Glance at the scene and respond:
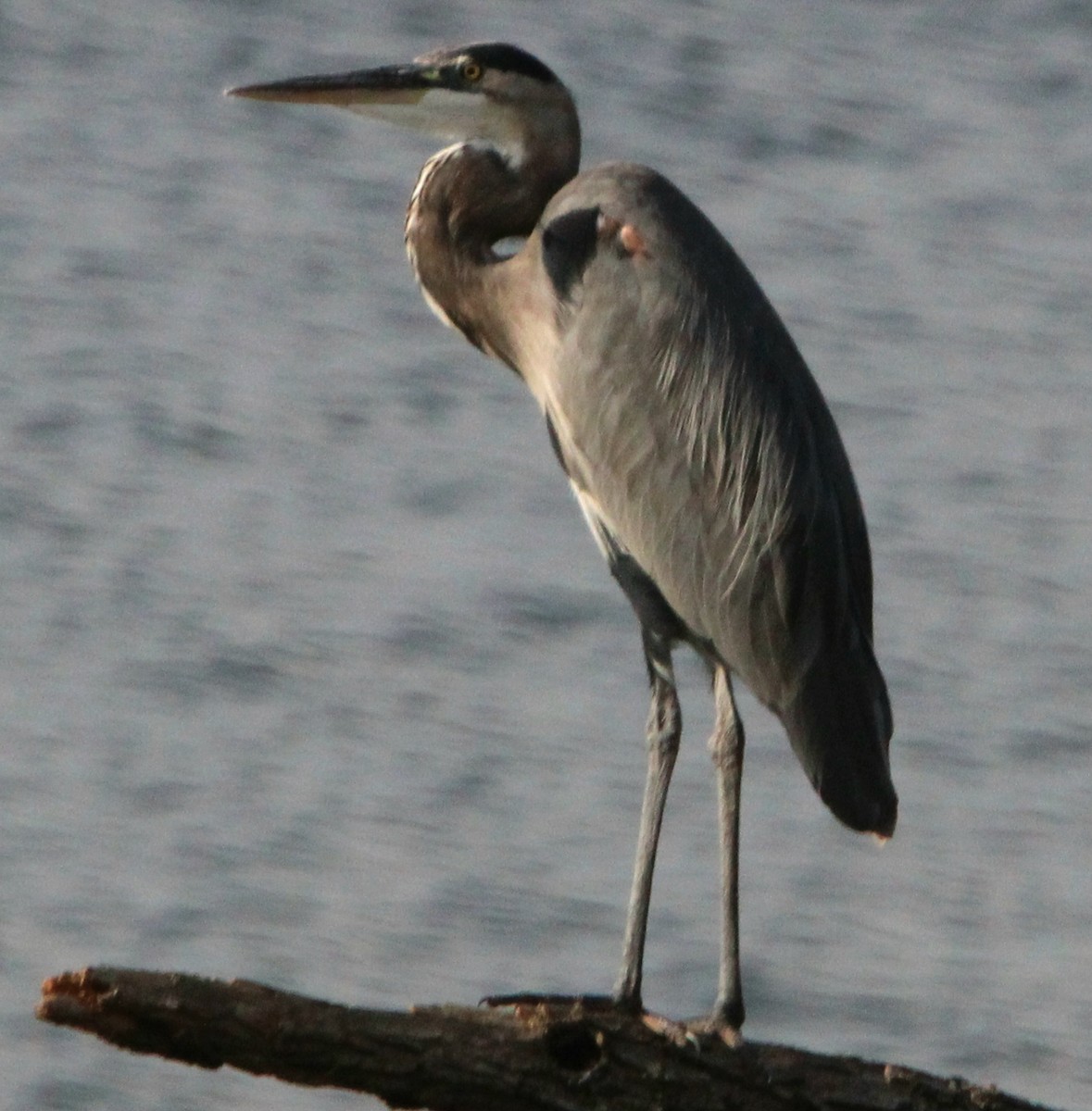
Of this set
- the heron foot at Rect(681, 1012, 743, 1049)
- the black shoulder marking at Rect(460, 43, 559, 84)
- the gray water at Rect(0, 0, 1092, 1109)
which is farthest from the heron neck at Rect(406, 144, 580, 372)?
the gray water at Rect(0, 0, 1092, 1109)

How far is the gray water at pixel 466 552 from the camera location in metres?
7.74

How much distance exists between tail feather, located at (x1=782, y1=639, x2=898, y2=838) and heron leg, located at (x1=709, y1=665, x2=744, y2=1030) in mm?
267

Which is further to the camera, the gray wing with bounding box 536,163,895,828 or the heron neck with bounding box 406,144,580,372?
the heron neck with bounding box 406,144,580,372

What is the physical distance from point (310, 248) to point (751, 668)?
694 cm

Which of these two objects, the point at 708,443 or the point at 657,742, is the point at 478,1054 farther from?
the point at 708,443

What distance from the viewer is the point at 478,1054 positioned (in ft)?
13.3

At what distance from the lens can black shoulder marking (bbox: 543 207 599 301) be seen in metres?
5.11

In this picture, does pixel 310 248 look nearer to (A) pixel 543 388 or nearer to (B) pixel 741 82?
(B) pixel 741 82

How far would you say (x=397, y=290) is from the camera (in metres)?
11.4

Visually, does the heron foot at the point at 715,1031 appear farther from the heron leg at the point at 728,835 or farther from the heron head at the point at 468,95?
the heron head at the point at 468,95

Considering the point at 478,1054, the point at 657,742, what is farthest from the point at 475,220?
the point at 478,1054

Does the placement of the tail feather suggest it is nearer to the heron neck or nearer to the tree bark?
the tree bark

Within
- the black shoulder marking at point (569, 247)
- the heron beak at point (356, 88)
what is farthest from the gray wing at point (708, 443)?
the heron beak at point (356, 88)

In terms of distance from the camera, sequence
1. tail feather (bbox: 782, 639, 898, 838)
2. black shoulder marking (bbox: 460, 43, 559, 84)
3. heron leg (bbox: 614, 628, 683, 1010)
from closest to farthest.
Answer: tail feather (bbox: 782, 639, 898, 838) → heron leg (bbox: 614, 628, 683, 1010) → black shoulder marking (bbox: 460, 43, 559, 84)
